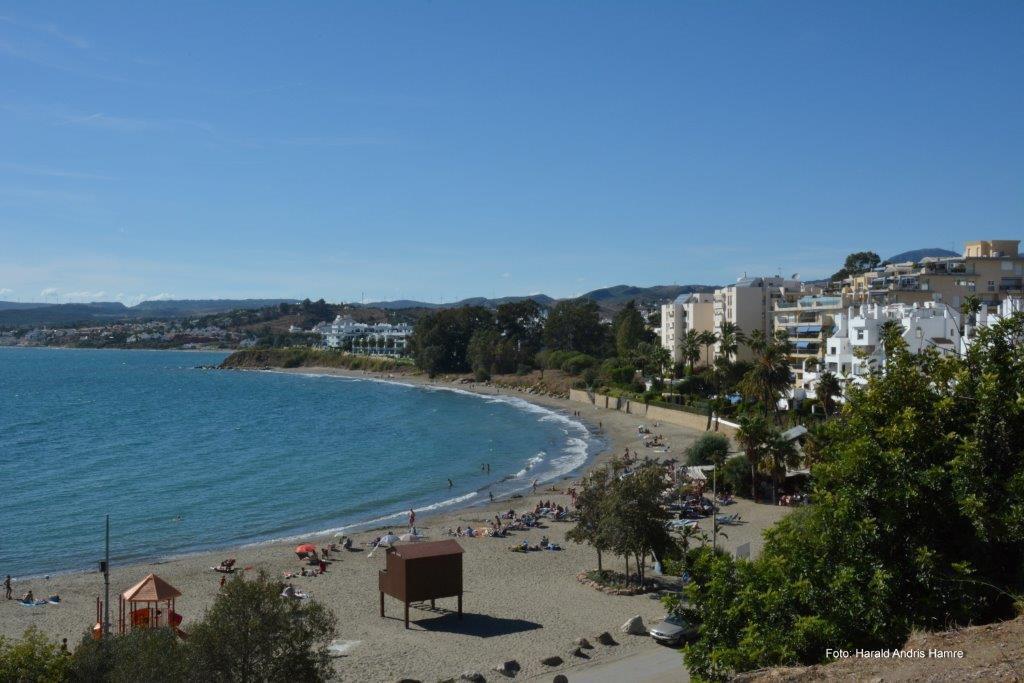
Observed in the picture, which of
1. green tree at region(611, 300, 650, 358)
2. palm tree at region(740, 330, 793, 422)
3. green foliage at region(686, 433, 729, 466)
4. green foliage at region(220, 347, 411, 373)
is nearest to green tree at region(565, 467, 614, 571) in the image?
green foliage at region(686, 433, 729, 466)

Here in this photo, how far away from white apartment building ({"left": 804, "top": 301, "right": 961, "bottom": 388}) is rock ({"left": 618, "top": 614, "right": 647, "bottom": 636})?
92.8 ft

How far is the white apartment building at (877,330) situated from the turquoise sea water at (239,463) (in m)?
17.5

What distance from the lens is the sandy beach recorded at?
20.2 m

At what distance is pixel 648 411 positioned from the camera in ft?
232

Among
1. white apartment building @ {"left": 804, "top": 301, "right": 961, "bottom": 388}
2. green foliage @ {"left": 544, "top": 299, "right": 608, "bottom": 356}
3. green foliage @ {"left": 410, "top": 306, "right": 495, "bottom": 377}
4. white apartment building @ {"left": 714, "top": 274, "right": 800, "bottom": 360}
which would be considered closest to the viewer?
white apartment building @ {"left": 804, "top": 301, "right": 961, "bottom": 388}

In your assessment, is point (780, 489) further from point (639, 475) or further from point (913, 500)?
point (913, 500)

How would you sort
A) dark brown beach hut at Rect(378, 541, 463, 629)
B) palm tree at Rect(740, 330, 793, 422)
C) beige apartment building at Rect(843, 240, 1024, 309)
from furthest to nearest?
beige apartment building at Rect(843, 240, 1024, 309)
palm tree at Rect(740, 330, 793, 422)
dark brown beach hut at Rect(378, 541, 463, 629)

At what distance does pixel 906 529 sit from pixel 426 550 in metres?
14.9

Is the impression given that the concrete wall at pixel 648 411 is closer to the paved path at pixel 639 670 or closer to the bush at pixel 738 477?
the bush at pixel 738 477

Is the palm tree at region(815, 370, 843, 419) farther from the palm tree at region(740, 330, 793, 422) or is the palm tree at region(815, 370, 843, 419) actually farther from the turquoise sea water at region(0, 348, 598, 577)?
the turquoise sea water at region(0, 348, 598, 577)

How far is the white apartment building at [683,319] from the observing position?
278 feet

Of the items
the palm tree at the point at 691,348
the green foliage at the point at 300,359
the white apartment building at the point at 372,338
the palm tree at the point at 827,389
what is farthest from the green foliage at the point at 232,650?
the white apartment building at the point at 372,338

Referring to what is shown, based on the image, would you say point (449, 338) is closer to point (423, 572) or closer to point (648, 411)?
point (648, 411)

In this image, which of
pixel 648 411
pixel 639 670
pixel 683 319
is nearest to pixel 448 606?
pixel 639 670
